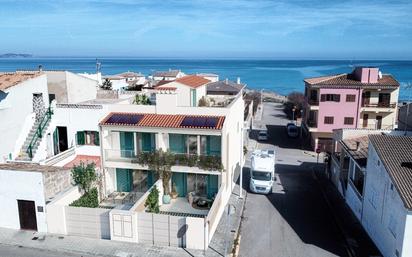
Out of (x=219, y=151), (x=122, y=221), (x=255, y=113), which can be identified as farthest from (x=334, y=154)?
(x=255, y=113)

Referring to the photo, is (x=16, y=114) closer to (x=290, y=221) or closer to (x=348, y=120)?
(x=290, y=221)

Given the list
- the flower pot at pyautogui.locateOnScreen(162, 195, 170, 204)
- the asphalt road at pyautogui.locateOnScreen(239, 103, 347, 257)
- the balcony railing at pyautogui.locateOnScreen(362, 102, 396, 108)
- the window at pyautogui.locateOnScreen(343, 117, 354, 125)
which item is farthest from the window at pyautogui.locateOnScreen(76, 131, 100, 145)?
the balcony railing at pyautogui.locateOnScreen(362, 102, 396, 108)

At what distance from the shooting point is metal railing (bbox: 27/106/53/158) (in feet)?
92.4

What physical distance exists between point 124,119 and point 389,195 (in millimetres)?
18394

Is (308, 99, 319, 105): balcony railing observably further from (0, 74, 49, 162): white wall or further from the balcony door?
(0, 74, 49, 162): white wall

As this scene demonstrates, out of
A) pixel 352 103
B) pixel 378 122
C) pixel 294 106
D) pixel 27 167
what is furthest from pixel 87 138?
pixel 294 106

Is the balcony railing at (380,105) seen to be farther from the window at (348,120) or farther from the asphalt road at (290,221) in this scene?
the asphalt road at (290,221)

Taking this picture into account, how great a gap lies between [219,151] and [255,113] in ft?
151

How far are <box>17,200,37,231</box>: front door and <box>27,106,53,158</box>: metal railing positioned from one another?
6.73 m

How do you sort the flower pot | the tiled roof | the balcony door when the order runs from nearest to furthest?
the flower pot < the balcony door < the tiled roof

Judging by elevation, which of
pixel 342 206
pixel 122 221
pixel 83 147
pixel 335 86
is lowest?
pixel 342 206

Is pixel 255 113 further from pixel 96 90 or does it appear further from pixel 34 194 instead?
pixel 34 194

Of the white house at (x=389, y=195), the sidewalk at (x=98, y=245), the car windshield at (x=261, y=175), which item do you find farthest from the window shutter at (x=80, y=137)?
the white house at (x=389, y=195)

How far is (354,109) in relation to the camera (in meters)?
42.4
